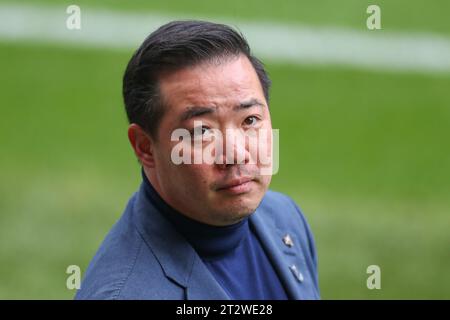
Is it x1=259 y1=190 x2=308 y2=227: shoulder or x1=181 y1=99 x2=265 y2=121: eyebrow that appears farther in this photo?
x1=259 y1=190 x2=308 y2=227: shoulder

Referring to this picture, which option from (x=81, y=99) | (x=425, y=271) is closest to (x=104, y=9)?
(x=81, y=99)

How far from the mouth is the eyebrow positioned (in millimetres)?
239

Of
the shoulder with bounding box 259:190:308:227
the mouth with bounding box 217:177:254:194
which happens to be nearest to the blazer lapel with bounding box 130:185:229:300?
the mouth with bounding box 217:177:254:194

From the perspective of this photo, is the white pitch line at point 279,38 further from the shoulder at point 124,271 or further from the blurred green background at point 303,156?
the shoulder at point 124,271

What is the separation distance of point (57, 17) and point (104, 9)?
0.69 m

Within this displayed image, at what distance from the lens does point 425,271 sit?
8594 mm

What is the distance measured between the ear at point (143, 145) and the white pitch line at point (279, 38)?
350 inches

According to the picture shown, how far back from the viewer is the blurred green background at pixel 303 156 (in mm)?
8614

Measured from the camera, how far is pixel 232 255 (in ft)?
11.1

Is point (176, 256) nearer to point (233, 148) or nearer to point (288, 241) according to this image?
point (233, 148)

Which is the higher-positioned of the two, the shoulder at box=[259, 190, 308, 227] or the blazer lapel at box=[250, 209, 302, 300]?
the shoulder at box=[259, 190, 308, 227]

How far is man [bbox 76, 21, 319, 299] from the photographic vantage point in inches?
121

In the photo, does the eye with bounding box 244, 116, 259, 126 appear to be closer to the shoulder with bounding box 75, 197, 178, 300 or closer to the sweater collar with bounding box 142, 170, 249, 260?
the sweater collar with bounding box 142, 170, 249, 260

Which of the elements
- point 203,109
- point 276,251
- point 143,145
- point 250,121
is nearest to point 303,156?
point 276,251
